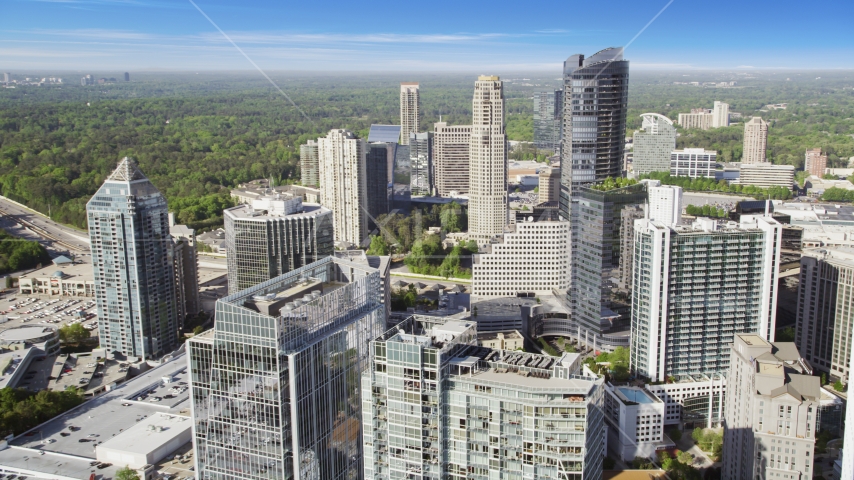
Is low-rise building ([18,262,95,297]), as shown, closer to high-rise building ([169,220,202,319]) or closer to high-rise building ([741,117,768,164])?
high-rise building ([169,220,202,319])

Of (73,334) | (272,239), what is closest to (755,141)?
(272,239)

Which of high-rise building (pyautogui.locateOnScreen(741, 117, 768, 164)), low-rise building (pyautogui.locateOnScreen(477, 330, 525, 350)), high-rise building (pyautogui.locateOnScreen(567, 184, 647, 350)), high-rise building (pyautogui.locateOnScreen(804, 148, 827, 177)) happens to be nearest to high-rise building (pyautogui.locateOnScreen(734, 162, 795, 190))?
high-rise building (pyautogui.locateOnScreen(804, 148, 827, 177))

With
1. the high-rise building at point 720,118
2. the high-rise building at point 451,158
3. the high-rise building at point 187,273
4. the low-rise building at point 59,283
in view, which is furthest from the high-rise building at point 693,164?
the low-rise building at point 59,283

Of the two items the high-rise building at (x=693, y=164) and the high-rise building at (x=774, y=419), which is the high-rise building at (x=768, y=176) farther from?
the high-rise building at (x=774, y=419)

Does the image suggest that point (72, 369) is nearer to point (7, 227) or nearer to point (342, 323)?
point (342, 323)

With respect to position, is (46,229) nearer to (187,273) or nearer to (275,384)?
(187,273)

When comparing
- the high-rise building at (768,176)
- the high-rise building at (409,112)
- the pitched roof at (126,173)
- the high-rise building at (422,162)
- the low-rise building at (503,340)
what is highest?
the high-rise building at (409,112)
